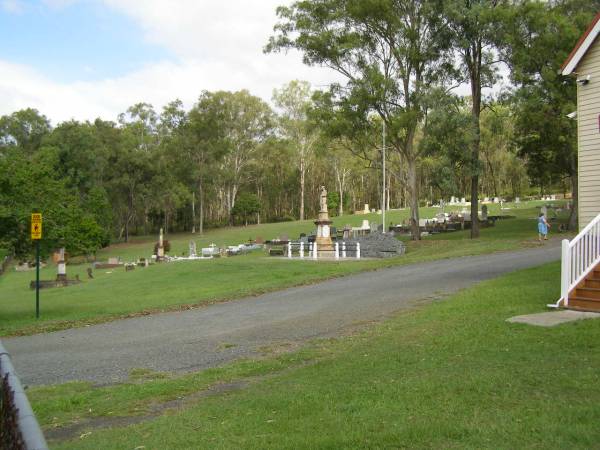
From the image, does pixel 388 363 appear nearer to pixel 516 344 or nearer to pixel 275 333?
pixel 516 344

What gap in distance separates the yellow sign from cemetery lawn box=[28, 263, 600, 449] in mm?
8780

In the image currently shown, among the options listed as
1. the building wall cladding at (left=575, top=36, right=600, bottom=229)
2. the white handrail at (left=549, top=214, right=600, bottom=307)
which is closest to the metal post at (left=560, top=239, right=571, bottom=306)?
the white handrail at (left=549, top=214, right=600, bottom=307)

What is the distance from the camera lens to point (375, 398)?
6.25 m

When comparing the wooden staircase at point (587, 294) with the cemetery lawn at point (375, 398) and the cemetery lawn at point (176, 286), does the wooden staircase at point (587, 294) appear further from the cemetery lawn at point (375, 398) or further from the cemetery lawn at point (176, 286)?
the cemetery lawn at point (176, 286)

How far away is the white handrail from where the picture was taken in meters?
11.4

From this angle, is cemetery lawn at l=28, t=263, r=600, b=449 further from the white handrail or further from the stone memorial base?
the stone memorial base

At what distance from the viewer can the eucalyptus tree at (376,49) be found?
35.2m

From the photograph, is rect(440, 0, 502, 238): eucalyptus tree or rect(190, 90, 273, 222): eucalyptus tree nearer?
rect(440, 0, 502, 238): eucalyptus tree

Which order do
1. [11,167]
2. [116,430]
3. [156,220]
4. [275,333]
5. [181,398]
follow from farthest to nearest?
[156,220]
[11,167]
[275,333]
[181,398]
[116,430]

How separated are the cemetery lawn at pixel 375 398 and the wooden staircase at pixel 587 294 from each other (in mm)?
1605

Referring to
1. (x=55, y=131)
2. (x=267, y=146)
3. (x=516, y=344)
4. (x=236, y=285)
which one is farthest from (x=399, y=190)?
(x=516, y=344)

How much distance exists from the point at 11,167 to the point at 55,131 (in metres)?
51.3

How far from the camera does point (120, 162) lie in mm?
70875

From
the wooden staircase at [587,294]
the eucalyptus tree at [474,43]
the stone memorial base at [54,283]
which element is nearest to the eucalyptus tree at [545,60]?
the eucalyptus tree at [474,43]
